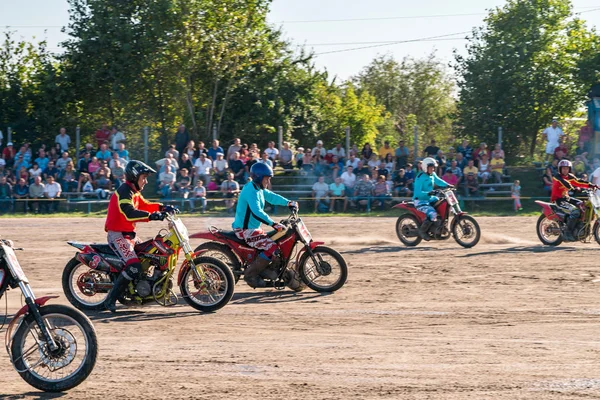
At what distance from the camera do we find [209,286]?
10531 mm

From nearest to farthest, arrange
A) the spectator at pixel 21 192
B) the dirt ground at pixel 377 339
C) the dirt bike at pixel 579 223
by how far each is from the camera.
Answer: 1. the dirt ground at pixel 377 339
2. the dirt bike at pixel 579 223
3. the spectator at pixel 21 192

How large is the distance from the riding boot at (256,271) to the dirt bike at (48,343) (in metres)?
4.84

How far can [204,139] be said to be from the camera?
101ft

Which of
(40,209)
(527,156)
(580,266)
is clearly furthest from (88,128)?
(580,266)

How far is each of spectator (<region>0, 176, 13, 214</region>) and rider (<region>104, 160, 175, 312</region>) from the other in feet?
53.8

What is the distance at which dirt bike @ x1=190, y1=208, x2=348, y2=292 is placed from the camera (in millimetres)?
11672

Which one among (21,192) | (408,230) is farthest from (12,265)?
(21,192)

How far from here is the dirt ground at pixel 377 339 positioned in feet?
23.0

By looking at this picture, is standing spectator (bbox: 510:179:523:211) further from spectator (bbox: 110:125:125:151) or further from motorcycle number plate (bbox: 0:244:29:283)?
motorcycle number plate (bbox: 0:244:29:283)

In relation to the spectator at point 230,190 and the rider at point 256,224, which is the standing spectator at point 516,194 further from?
the rider at point 256,224

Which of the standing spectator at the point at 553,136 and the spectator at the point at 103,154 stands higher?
the standing spectator at the point at 553,136

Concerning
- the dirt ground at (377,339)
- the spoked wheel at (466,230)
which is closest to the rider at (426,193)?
the spoked wheel at (466,230)

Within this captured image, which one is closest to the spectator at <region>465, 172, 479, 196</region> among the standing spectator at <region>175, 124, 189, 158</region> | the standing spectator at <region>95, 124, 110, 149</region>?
the standing spectator at <region>175, 124, 189, 158</region>

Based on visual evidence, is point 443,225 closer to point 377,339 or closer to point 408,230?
point 408,230
